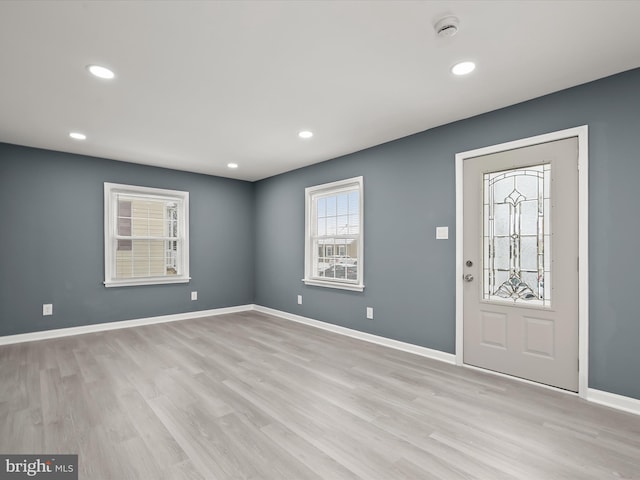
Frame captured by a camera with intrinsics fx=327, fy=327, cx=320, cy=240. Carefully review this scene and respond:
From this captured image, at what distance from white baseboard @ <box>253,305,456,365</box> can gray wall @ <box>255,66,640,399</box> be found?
0.07m

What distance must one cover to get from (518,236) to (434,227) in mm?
841

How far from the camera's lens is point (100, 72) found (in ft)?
7.93

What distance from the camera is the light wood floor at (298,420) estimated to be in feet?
5.86

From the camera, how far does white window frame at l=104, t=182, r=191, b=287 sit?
15.6ft

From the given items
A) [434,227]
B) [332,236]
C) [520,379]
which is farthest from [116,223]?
[520,379]

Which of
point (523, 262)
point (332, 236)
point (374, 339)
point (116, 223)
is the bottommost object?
point (374, 339)

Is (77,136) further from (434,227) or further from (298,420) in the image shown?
(434,227)

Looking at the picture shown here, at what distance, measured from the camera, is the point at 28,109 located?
3053mm

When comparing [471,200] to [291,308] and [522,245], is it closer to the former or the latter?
[522,245]

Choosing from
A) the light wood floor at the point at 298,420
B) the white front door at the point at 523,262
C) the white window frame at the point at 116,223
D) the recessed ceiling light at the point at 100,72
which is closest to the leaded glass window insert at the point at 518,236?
the white front door at the point at 523,262

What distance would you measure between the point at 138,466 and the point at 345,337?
116 inches

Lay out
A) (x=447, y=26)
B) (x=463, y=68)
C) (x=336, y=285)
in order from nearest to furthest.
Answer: (x=447, y=26)
(x=463, y=68)
(x=336, y=285)

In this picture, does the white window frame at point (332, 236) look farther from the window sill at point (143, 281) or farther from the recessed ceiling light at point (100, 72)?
the recessed ceiling light at point (100, 72)

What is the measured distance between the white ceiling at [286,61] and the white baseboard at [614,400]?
2413mm
